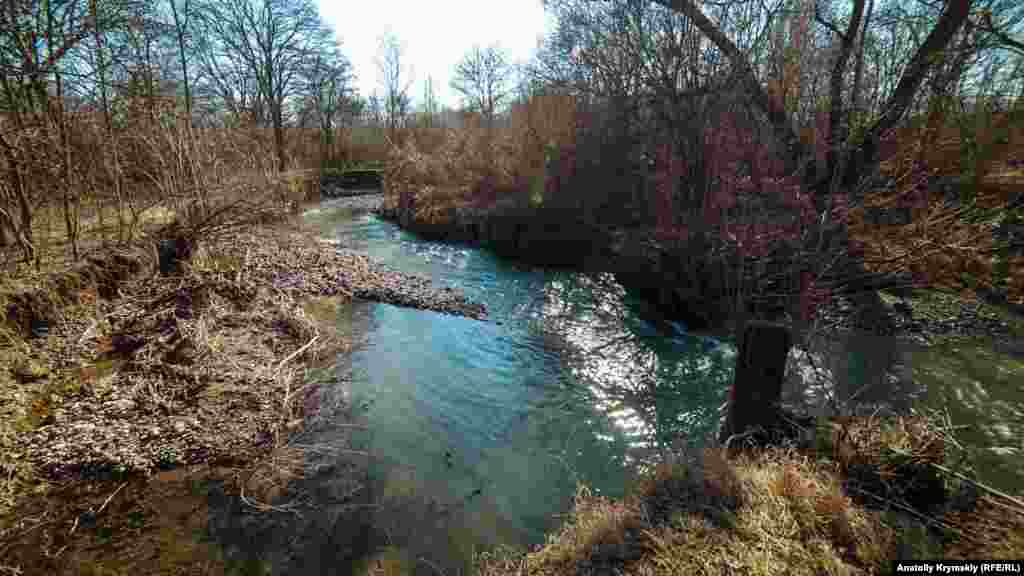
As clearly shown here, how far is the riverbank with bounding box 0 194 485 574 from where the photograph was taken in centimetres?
318

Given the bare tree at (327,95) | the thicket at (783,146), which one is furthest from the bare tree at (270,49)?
the thicket at (783,146)

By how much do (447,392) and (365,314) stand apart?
3.29m

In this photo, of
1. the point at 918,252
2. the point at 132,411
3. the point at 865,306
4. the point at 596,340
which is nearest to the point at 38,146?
the point at 132,411

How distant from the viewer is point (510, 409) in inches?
207

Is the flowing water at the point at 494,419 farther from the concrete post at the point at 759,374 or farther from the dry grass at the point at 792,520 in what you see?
the concrete post at the point at 759,374

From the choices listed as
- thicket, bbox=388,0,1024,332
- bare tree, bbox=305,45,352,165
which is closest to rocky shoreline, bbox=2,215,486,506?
thicket, bbox=388,0,1024,332

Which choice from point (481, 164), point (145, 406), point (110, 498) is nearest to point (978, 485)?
point (110, 498)

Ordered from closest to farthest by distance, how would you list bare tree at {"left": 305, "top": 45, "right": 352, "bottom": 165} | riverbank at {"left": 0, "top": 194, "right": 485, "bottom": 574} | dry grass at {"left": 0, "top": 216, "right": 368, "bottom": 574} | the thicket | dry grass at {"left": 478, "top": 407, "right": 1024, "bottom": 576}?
dry grass at {"left": 478, "top": 407, "right": 1024, "bottom": 576} < riverbank at {"left": 0, "top": 194, "right": 485, "bottom": 574} < dry grass at {"left": 0, "top": 216, "right": 368, "bottom": 574} < the thicket < bare tree at {"left": 305, "top": 45, "right": 352, "bottom": 165}

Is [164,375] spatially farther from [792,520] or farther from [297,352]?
[792,520]

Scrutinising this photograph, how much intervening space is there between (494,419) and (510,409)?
290 millimetres

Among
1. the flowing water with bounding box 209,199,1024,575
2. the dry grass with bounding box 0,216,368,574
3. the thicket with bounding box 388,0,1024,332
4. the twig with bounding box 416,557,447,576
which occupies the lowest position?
the twig with bounding box 416,557,447,576

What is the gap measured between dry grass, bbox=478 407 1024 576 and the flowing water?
724 mm

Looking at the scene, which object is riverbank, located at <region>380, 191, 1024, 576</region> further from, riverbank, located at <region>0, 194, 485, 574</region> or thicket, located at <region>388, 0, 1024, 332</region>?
riverbank, located at <region>0, 194, 485, 574</region>

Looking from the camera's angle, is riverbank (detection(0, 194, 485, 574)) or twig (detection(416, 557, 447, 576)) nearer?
twig (detection(416, 557, 447, 576))
